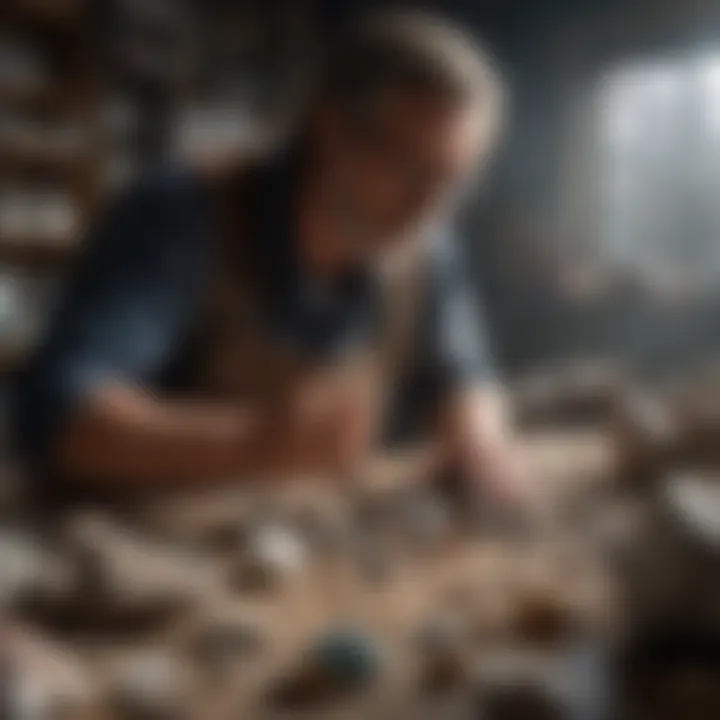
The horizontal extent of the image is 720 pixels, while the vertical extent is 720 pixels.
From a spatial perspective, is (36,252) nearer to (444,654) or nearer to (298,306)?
(298,306)

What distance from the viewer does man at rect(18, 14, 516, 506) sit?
1044mm

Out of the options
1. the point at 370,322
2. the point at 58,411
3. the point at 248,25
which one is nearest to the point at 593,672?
the point at 370,322

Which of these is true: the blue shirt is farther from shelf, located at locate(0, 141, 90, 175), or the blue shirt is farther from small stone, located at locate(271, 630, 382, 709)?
small stone, located at locate(271, 630, 382, 709)

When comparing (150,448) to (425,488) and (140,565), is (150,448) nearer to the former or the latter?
(140,565)

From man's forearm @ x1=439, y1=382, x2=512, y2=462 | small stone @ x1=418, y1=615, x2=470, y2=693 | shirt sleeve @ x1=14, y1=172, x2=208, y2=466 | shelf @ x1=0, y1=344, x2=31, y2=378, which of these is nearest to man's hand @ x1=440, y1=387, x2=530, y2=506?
man's forearm @ x1=439, y1=382, x2=512, y2=462

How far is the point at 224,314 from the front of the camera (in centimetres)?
108

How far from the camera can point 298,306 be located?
42.7 inches

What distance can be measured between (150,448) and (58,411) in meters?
0.08

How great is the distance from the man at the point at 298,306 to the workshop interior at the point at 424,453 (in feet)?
0.07

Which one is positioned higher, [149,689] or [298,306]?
[298,306]

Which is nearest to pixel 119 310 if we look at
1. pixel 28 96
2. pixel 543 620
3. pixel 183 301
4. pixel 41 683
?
pixel 183 301

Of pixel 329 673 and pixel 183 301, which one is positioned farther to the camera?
pixel 183 301

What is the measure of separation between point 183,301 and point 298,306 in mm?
96

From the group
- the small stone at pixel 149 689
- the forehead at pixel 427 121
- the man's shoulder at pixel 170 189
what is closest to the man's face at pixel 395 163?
the forehead at pixel 427 121
